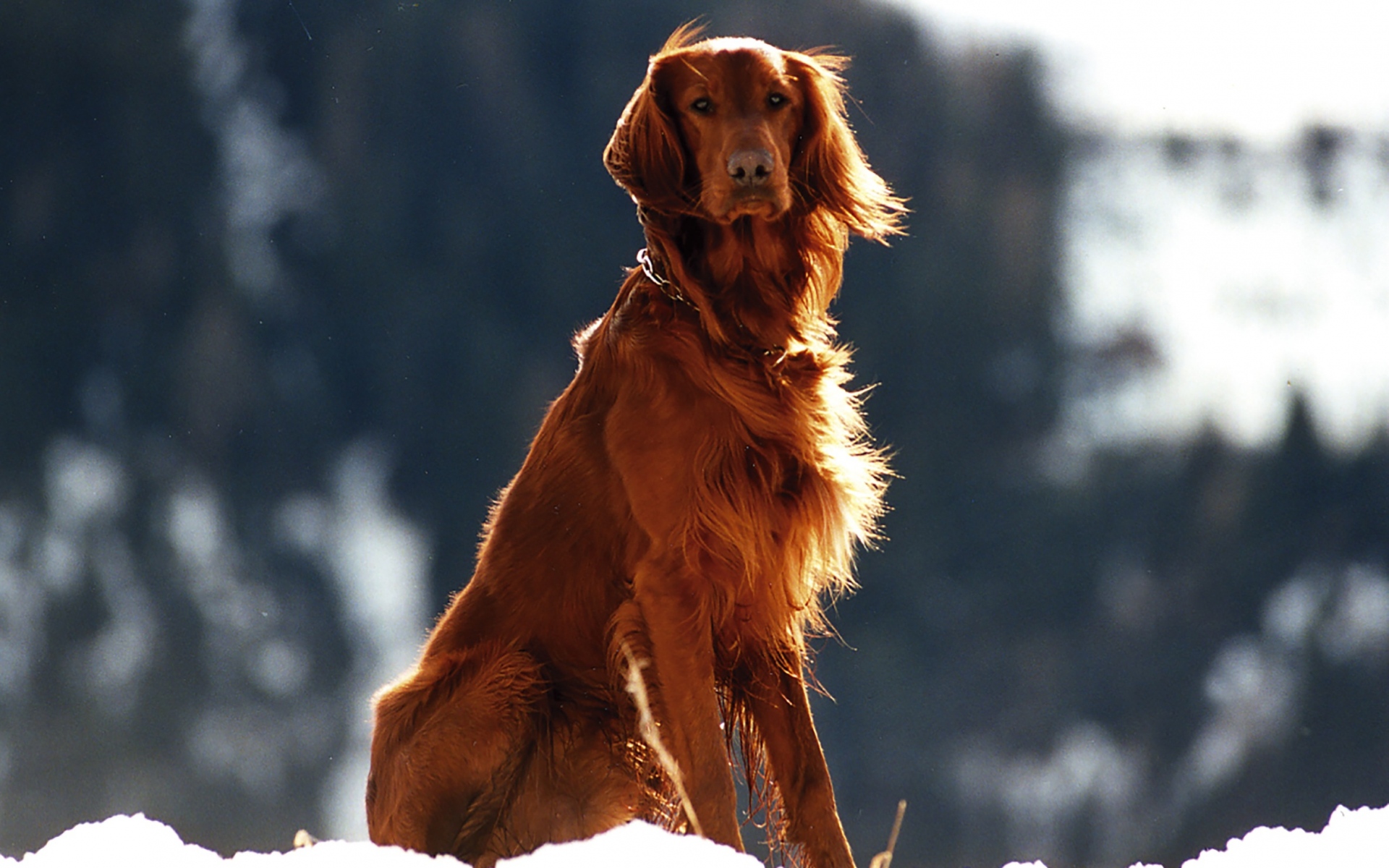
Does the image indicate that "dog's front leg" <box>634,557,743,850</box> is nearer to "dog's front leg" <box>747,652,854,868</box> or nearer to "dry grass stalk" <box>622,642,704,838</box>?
"dry grass stalk" <box>622,642,704,838</box>

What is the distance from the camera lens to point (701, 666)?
3.01 metres

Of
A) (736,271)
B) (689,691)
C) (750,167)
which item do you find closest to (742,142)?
(750,167)

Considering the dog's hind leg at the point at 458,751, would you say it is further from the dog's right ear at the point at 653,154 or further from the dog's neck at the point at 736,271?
the dog's right ear at the point at 653,154

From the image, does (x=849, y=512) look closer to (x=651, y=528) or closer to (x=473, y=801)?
(x=651, y=528)

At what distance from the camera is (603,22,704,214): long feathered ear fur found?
3.20 metres

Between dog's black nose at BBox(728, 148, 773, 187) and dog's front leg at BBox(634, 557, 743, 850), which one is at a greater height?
dog's black nose at BBox(728, 148, 773, 187)

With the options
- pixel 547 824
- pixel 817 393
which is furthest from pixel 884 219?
pixel 547 824

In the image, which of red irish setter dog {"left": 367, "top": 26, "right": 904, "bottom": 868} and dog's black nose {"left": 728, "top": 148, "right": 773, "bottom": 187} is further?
red irish setter dog {"left": 367, "top": 26, "right": 904, "bottom": 868}

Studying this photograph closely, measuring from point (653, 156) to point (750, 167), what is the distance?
14.4 inches

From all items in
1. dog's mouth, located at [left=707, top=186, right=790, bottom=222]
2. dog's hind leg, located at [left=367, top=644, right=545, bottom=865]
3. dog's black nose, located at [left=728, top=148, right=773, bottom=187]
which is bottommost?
dog's hind leg, located at [left=367, top=644, right=545, bottom=865]

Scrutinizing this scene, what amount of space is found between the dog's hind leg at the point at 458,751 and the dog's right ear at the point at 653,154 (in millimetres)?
1314

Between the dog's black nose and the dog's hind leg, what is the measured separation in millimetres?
1419

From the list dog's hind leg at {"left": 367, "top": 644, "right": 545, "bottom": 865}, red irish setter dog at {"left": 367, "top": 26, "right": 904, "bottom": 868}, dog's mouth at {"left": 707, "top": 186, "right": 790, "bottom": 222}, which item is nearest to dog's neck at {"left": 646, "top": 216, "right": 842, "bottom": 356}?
red irish setter dog at {"left": 367, "top": 26, "right": 904, "bottom": 868}

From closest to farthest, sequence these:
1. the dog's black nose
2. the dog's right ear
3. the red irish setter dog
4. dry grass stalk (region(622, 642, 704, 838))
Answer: dry grass stalk (region(622, 642, 704, 838))
the dog's black nose
the red irish setter dog
the dog's right ear
